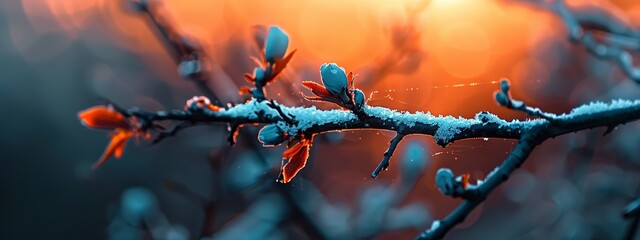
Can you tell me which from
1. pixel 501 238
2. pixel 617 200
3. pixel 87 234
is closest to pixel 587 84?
pixel 617 200

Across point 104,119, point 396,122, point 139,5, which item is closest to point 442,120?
point 396,122

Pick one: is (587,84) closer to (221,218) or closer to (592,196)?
(592,196)

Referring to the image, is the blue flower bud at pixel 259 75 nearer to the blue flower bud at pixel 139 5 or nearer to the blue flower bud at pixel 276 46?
Result: the blue flower bud at pixel 276 46

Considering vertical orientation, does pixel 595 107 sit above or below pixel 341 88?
below

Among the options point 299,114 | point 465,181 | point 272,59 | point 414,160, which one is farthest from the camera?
point 414,160

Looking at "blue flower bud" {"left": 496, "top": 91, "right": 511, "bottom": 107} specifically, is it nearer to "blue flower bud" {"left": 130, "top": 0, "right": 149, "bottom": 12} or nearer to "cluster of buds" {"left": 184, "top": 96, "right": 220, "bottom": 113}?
"cluster of buds" {"left": 184, "top": 96, "right": 220, "bottom": 113}

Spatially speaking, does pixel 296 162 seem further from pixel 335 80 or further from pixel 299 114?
pixel 335 80


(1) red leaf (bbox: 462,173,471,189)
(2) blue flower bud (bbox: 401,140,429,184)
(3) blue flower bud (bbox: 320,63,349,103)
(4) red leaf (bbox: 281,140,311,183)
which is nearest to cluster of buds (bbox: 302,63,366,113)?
(3) blue flower bud (bbox: 320,63,349,103)
